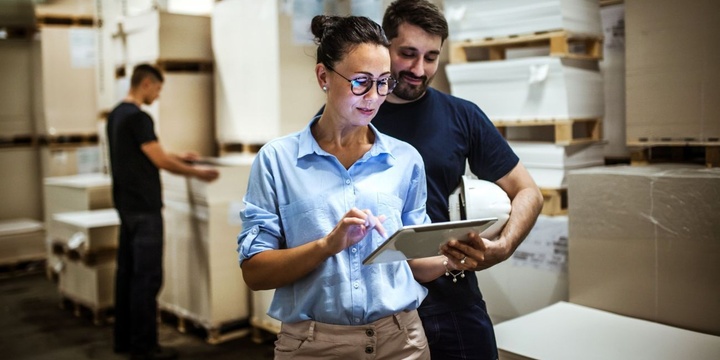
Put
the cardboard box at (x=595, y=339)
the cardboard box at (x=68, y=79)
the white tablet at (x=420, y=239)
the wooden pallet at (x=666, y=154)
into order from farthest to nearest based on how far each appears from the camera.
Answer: the cardboard box at (x=68, y=79), the wooden pallet at (x=666, y=154), the cardboard box at (x=595, y=339), the white tablet at (x=420, y=239)

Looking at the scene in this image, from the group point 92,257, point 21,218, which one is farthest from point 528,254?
point 21,218

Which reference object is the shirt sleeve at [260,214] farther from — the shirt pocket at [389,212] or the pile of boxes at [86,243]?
the pile of boxes at [86,243]

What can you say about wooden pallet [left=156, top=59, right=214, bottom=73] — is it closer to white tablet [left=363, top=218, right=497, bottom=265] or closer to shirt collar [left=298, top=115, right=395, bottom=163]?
shirt collar [left=298, top=115, right=395, bottom=163]

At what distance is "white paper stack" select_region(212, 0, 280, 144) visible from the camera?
5234 millimetres

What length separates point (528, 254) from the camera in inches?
156

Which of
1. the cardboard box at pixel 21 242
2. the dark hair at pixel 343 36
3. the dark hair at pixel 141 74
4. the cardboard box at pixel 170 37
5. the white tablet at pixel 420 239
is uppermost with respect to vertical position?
the cardboard box at pixel 170 37

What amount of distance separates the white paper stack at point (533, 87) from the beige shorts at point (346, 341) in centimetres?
238

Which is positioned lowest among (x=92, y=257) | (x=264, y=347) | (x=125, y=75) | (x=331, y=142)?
(x=264, y=347)

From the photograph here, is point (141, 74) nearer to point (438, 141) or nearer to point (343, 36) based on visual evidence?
point (438, 141)

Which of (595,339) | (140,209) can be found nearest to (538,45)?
(595,339)

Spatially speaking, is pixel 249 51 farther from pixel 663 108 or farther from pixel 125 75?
pixel 663 108

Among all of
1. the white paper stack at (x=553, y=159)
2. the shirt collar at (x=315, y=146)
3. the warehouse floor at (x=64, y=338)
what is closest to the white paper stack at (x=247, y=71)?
the warehouse floor at (x=64, y=338)

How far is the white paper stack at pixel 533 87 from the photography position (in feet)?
12.9

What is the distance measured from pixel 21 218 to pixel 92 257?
10.9 ft
